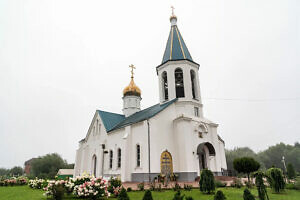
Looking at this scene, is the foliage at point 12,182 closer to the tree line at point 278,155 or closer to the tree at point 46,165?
the tree at point 46,165

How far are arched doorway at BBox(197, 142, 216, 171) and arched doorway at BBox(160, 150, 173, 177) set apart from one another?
3.03m


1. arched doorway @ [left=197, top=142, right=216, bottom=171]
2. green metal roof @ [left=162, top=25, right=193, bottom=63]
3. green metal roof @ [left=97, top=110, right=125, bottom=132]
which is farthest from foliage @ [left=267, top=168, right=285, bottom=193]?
green metal roof @ [left=97, top=110, right=125, bottom=132]

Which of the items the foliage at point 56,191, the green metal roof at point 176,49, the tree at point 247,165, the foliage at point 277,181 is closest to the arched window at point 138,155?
the tree at point 247,165

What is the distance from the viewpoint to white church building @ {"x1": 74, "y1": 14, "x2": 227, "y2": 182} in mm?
18094

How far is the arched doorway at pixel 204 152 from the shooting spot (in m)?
19.2

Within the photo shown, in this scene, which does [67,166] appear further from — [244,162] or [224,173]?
[244,162]

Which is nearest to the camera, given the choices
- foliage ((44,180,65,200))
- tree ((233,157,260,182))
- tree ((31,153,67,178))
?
foliage ((44,180,65,200))

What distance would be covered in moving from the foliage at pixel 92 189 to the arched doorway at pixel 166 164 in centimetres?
946

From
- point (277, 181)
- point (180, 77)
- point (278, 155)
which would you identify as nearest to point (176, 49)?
point (180, 77)

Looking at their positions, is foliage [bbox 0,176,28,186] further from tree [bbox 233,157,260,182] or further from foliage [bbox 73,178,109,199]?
tree [bbox 233,157,260,182]

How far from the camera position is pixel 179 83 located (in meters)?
22.9

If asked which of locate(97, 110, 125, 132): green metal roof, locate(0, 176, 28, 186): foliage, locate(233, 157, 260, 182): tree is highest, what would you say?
locate(97, 110, 125, 132): green metal roof

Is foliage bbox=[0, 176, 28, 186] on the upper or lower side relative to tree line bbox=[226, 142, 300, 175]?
lower

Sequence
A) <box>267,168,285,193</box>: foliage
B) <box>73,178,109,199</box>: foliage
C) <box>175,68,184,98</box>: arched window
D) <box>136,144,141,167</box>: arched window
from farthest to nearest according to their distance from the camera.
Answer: <box>175,68,184,98</box>: arched window → <box>136,144,141,167</box>: arched window → <box>267,168,285,193</box>: foliage → <box>73,178,109,199</box>: foliage
